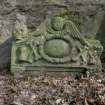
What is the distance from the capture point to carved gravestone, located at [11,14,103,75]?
26.8ft

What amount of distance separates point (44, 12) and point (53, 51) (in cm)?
198

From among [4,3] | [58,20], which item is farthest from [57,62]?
[4,3]

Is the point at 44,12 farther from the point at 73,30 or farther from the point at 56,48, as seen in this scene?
the point at 56,48

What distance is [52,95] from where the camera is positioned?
704 cm

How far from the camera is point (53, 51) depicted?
8.16 metres

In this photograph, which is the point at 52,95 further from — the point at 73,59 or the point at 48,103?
the point at 73,59

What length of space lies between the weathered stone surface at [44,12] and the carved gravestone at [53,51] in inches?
61.2

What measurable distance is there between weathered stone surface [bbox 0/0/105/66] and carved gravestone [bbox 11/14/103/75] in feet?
5.10

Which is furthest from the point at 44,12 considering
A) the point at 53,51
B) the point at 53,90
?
the point at 53,90

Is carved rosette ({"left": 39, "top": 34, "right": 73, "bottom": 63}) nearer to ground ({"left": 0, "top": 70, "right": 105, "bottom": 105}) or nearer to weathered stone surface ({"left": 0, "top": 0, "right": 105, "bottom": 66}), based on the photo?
ground ({"left": 0, "top": 70, "right": 105, "bottom": 105})

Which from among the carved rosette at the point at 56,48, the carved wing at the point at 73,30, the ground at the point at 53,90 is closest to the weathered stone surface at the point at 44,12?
the carved wing at the point at 73,30

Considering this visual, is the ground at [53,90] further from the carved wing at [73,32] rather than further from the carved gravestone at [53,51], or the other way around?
the carved wing at [73,32]

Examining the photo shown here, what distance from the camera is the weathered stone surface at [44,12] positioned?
9805mm

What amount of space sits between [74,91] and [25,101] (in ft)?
3.06
